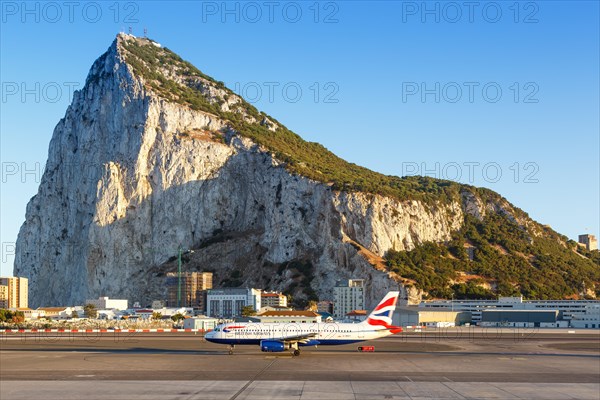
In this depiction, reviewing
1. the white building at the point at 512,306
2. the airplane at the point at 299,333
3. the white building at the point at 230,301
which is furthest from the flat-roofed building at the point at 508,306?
the airplane at the point at 299,333

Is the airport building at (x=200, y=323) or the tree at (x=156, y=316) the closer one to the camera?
the airport building at (x=200, y=323)

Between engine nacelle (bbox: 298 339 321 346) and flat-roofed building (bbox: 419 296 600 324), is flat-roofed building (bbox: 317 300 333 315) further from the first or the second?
engine nacelle (bbox: 298 339 321 346)

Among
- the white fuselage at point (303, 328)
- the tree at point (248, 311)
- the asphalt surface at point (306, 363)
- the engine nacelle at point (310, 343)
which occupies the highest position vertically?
the white fuselage at point (303, 328)

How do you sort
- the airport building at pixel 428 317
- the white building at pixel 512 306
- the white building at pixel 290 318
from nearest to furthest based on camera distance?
the white building at pixel 290 318, the airport building at pixel 428 317, the white building at pixel 512 306

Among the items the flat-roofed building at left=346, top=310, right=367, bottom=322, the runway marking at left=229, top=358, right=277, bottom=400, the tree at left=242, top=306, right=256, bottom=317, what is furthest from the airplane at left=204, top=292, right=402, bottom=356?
the tree at left=242, top=306, right=256, bottom=317

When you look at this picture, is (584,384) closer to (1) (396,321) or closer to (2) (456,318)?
(1) (396,321)

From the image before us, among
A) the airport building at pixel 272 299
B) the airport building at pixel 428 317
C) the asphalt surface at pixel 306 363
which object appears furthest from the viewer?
the airport building at pixel 272 299

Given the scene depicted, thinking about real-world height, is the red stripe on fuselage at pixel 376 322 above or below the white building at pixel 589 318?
above

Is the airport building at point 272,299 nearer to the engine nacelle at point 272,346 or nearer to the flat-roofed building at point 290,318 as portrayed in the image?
the flat-roofed building at point 290,318
